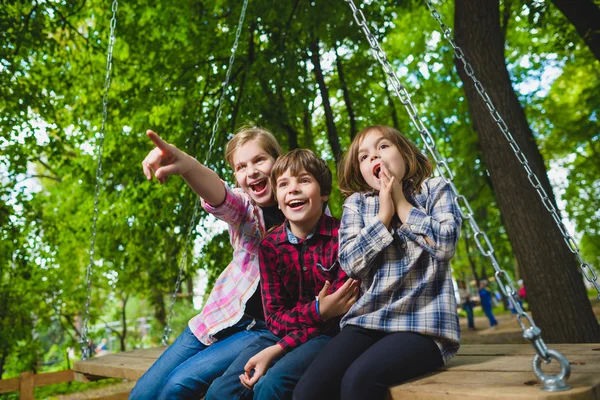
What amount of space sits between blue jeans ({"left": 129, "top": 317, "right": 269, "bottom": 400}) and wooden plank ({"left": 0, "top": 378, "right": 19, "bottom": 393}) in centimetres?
430

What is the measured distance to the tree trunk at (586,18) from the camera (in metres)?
4.99

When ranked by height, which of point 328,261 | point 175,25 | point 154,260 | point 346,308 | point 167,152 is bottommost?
point 346,308

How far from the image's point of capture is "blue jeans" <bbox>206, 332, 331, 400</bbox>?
1.94m

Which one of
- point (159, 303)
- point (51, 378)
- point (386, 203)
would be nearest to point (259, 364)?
point (386, 203)

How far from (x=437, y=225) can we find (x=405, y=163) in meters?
0.35

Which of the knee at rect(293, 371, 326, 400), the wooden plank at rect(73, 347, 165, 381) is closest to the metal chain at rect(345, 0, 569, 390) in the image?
→ the knee at rect(293, 371, 326, 400)

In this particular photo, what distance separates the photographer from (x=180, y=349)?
2.58 metres

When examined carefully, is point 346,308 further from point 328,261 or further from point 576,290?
point 576,290

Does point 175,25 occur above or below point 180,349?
above

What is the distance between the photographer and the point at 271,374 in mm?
1952

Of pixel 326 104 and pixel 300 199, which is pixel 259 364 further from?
pixel 326 104

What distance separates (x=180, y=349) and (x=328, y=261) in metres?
0.90

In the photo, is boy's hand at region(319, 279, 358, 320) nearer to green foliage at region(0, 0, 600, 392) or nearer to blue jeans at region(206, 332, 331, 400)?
blue jeans at region(206, 332, 331, 400)

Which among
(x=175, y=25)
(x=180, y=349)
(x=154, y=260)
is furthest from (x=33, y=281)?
(x=180, y=349)
